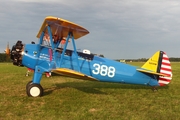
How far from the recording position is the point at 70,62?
8.06m

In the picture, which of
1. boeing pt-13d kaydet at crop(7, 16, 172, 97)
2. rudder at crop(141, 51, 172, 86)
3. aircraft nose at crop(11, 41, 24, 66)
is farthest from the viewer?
rudder at crop(141, 51, 172, 86)

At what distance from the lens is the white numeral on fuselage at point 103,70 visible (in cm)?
827

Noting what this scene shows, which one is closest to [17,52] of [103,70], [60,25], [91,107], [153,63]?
[60,25]

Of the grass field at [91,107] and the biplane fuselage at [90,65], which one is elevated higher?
the biplane fuselage at [90,65]

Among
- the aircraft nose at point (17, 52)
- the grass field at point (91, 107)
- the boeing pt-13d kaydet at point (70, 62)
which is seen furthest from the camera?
the aircraft nose at point (17, 52)

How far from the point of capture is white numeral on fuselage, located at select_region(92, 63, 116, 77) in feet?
27.1

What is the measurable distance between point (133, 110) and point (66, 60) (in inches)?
132

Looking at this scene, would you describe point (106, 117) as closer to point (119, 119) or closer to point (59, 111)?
point (119, 119)

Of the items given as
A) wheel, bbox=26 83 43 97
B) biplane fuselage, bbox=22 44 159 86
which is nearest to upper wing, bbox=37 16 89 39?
biplane fuselage, bbox=22 44 159 86

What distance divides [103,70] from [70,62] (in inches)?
54.3

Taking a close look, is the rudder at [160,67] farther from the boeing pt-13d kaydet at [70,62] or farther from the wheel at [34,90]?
the wheel at [34,90]

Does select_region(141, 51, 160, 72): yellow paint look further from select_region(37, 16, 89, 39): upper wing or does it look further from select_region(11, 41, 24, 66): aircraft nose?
select_region(11, 41, 24, 66): aircraft nose

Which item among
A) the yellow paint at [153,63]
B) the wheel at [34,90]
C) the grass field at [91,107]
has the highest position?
the yellow paint at [153,63]

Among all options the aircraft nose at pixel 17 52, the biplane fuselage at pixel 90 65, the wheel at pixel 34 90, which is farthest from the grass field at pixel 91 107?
the aircraft nose at pixel 17 52
